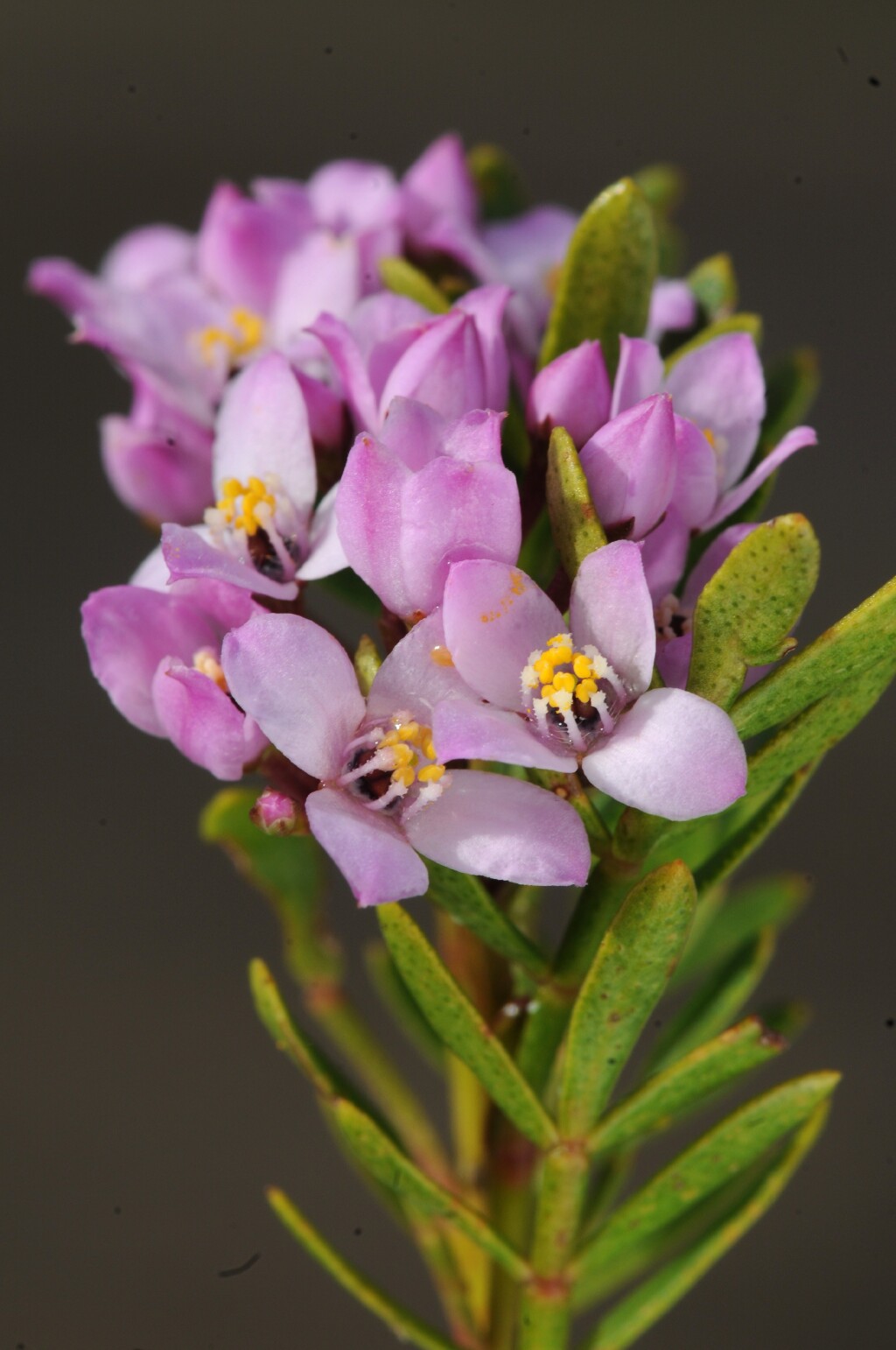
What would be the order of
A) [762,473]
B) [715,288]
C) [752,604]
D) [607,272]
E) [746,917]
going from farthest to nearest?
1. [746,917]
2. [715,288]
3. [607,272]
4. [762,473]
5. [752,604]

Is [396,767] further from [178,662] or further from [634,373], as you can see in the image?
[634,373]

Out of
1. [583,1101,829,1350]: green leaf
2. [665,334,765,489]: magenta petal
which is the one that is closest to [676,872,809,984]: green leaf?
[583,1101,829,1350]: green leaf

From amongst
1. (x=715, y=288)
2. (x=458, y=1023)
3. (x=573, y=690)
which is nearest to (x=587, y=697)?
(x=573, y=690)

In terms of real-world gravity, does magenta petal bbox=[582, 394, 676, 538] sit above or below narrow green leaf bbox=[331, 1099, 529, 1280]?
above

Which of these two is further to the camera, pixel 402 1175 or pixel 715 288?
pixel 715 288

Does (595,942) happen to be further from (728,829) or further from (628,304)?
(628,304)

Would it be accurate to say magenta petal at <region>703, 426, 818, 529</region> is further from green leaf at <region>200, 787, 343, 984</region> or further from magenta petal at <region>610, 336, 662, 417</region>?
green leaf at <region>200, 787, 343, 984</region>

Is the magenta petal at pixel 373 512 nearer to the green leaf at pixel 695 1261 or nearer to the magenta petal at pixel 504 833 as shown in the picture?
the magenta petal at pixel 504 833
